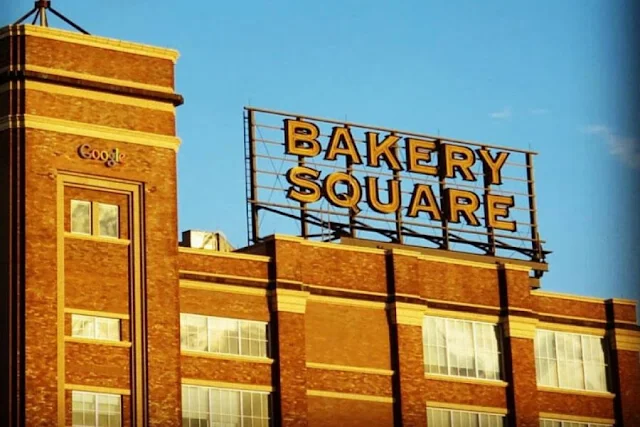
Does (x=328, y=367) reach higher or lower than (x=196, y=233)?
lower

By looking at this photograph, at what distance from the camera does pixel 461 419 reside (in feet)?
287

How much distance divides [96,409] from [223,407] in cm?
583

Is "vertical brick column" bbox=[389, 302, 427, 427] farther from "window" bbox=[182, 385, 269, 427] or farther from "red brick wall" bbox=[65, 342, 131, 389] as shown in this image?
"red brick wall" bbox=[65, 342, 131, 389]


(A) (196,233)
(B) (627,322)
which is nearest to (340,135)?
(A) (196,233)

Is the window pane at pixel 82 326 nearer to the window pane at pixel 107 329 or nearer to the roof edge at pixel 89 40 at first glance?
the window pane at pixel 107 329

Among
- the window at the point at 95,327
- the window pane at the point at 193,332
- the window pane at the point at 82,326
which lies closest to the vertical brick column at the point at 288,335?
the window pane at the point at 193,332

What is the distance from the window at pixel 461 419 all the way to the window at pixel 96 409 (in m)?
14.8

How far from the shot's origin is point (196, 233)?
86062 millimetres

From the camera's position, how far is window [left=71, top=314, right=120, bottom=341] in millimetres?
77188

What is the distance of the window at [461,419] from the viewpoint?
8694 cm

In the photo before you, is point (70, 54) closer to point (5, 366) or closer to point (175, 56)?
point (175, 56)

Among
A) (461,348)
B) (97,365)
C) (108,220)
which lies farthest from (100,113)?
(461,348)

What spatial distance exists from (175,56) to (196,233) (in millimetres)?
7948

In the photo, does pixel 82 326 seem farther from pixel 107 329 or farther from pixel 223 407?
pixel 223 407
